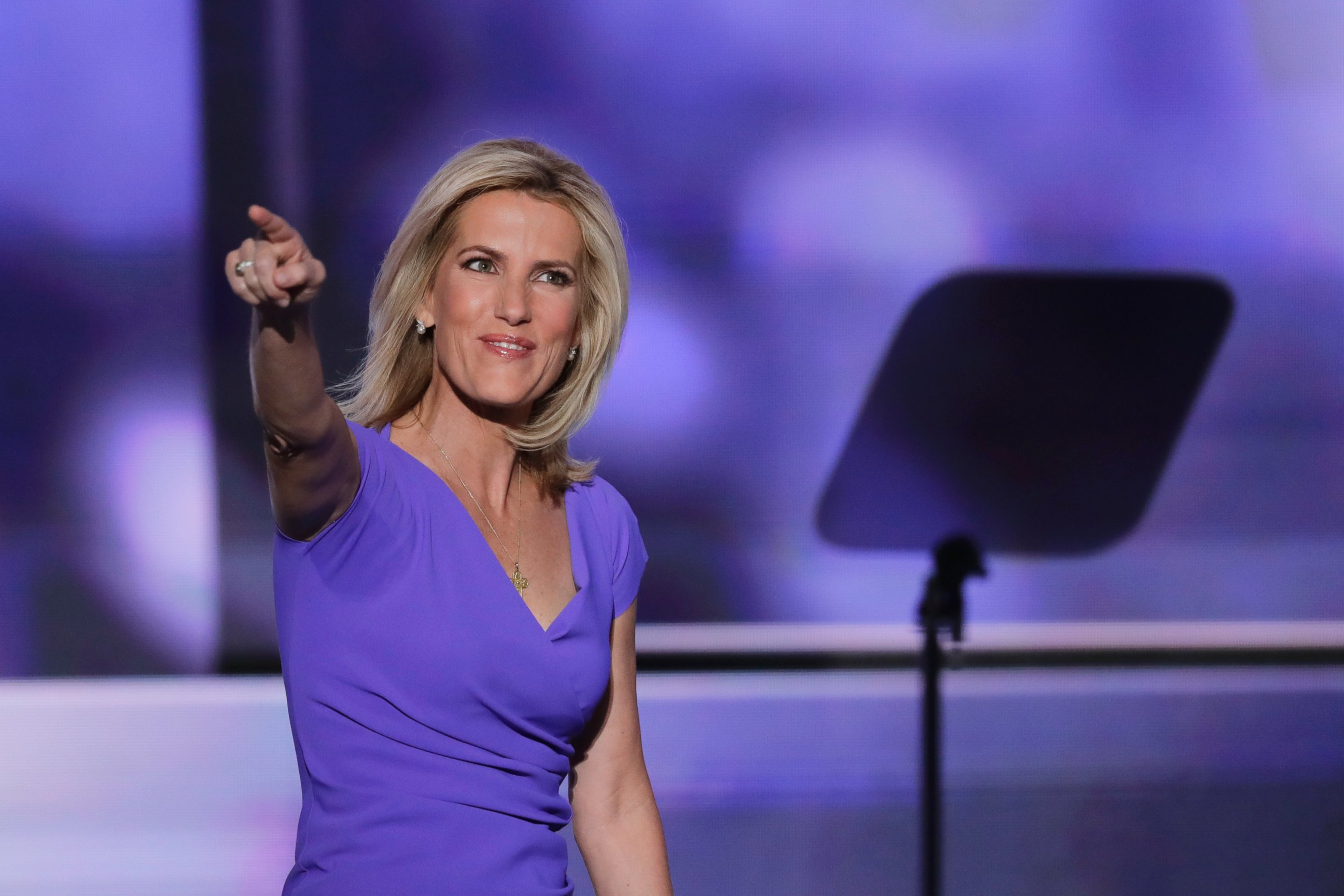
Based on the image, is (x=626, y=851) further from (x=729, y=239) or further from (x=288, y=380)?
(x=729, y=239)

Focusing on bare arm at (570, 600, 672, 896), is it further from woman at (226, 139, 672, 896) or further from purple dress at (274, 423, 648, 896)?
purple dress at (274, 423, 648, 896)

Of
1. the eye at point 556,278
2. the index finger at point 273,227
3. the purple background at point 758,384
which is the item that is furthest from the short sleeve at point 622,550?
the purple background at point 758,384

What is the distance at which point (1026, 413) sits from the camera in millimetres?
2395

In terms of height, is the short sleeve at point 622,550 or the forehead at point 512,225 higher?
the forehead at point 512,225

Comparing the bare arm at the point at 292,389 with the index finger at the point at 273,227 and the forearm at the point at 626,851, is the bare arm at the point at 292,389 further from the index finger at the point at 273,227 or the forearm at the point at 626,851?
the forearm at the point at 626,851

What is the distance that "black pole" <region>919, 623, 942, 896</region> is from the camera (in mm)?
2250

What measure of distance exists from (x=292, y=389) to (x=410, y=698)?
0.30 meters

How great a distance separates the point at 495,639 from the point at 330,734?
0.51 feet

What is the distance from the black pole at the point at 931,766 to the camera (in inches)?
88.6

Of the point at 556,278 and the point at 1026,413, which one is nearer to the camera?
the point at 556,278

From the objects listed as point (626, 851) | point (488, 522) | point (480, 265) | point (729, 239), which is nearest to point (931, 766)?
point (729, 239)

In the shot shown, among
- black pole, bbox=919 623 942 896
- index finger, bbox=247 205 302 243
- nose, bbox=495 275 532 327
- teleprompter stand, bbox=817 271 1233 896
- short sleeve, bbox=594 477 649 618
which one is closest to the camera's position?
index finger, bbox=247 205 302 243

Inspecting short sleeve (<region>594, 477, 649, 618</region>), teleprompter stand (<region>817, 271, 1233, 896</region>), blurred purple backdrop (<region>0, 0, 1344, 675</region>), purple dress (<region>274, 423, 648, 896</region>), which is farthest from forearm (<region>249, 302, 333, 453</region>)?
teleprompter stand (<region>817, 271, 1233, 896</region>)

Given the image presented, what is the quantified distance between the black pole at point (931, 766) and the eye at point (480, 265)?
145 centimetres
